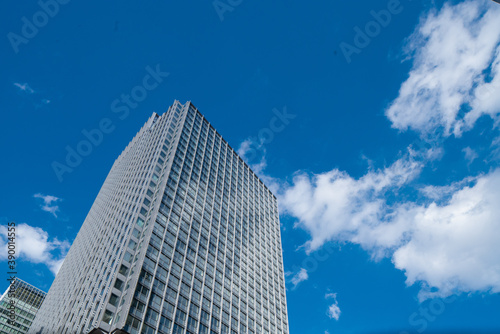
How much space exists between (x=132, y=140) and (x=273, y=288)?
266 ft

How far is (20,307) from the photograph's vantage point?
456 ft

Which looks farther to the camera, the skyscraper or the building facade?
the building facade

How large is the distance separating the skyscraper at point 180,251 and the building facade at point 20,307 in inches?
2504

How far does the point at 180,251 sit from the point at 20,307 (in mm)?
115391

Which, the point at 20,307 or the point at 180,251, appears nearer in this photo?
the point at 180,251

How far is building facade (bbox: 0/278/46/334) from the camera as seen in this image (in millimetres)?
132500

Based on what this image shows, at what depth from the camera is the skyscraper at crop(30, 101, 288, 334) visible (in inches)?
2221

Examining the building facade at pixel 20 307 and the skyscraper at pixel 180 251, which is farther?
the building facade at pixel 20 307

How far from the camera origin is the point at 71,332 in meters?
56.3

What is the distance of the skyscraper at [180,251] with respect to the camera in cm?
5641

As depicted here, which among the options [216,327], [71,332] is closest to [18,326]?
[71,332]

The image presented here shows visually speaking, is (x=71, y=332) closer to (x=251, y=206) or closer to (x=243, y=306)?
(x=243, y=306)

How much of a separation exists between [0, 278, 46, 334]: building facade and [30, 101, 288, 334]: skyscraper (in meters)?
63.6

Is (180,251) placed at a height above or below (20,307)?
below
